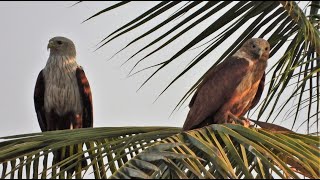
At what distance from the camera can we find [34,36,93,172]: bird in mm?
8133

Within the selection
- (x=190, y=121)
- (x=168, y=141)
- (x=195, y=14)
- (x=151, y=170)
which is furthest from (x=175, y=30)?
(x=151, y=170)

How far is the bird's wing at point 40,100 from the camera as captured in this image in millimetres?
8211

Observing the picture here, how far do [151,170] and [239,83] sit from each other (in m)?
2.61

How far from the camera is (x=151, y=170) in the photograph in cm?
356

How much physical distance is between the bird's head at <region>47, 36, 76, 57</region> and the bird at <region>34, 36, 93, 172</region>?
206 millimetres

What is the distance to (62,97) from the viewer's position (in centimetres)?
817

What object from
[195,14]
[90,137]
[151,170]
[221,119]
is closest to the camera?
[151,170]

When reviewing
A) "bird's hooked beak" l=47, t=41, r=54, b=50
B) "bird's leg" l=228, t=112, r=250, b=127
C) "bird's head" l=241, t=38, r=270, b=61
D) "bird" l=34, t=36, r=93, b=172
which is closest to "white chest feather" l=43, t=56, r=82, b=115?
"bird" l=34, t=36, r=93, b=172

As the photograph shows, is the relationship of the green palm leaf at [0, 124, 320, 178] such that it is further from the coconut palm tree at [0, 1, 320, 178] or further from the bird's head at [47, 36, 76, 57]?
the bird's head at [47, 36, 76, 57]

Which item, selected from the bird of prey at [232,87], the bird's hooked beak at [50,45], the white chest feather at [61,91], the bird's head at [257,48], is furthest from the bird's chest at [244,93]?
the bird's hooked beak at [50,45]

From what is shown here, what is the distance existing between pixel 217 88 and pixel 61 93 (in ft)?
8.40

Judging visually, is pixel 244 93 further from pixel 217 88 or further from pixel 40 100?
pixel 40 100

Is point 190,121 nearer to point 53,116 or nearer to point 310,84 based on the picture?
point 310,84

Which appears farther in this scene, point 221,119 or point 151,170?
point 221,119
